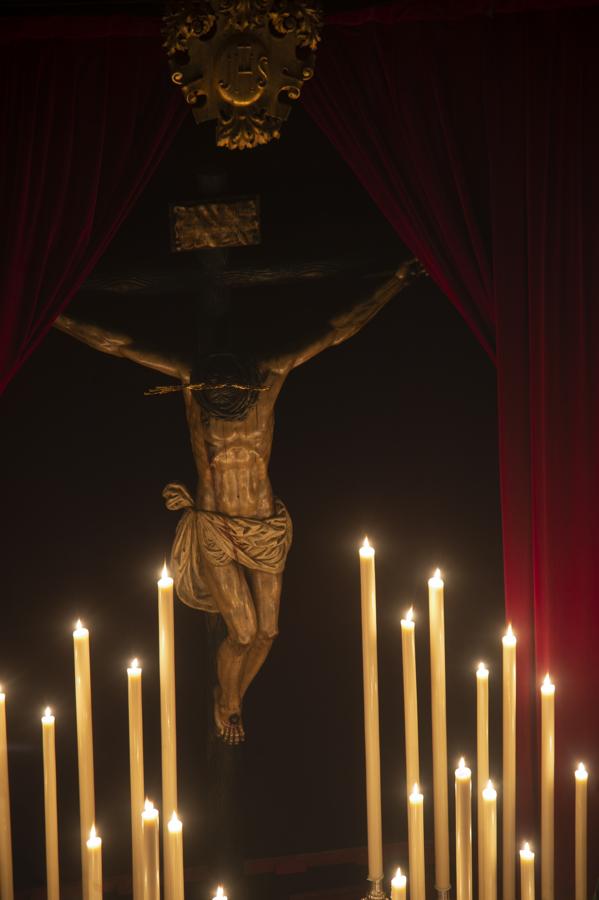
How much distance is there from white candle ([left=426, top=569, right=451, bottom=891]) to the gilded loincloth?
0.73m

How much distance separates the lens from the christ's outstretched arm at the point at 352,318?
10.8 feet

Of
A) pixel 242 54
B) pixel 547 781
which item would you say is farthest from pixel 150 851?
pixel 242 54

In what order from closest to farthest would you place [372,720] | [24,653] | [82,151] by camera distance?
1. [372,720]
2. [82,151]
3. [24,653]

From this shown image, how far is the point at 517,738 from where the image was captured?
3.40m

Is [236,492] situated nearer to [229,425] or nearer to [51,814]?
[229,425]

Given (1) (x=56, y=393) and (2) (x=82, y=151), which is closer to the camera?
(2) (x=82, y=151)

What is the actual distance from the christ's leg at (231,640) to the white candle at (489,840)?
3.15 feet

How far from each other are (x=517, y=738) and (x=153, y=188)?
1757mm

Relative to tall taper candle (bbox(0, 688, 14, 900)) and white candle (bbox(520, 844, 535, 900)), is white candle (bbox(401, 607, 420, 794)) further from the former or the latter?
tall taper candle (bbox(0, 688, 14, 900))

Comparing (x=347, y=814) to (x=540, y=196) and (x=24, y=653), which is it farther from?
(x=540, y=196)

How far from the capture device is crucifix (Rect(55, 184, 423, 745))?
3.21m

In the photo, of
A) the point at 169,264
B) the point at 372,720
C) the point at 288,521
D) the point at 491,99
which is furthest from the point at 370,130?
the point at 372,720

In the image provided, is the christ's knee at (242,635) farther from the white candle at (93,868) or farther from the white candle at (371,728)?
the white candle at (93,868)

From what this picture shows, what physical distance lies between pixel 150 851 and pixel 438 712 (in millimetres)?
755
